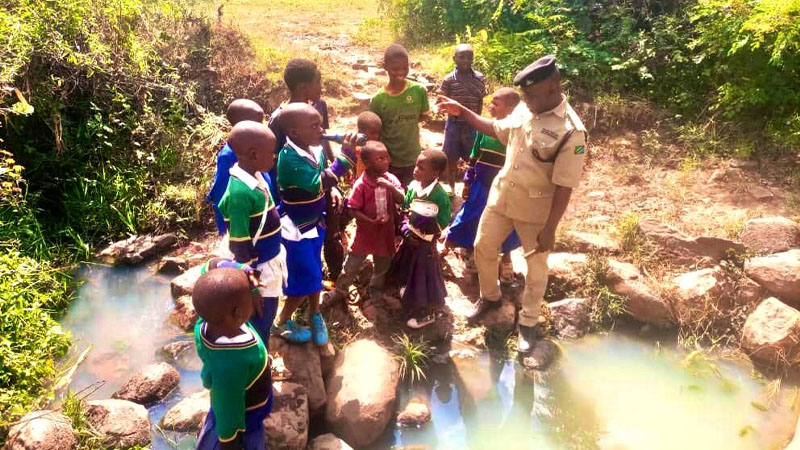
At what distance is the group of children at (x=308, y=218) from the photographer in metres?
2.17

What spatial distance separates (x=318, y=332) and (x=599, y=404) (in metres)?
1.88

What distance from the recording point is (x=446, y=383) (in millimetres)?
3664

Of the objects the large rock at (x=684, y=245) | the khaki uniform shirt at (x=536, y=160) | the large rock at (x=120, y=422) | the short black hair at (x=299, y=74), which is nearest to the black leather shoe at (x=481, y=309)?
the khaki uniform shirt at (x=536, y=160)

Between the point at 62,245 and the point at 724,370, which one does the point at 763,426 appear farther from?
the point at 62,245

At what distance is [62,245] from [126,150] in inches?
45.0

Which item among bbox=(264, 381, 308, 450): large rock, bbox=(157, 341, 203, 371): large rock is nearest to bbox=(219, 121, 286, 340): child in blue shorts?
bbox=(264, 381, 308, 450): large rock

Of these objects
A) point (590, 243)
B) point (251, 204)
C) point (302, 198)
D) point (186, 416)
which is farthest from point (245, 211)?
point (590, 243)

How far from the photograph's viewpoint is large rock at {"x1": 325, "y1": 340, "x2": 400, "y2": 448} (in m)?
3.09

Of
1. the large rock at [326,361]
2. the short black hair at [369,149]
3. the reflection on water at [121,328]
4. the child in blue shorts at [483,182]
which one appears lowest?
the reflection on water at [121,328]

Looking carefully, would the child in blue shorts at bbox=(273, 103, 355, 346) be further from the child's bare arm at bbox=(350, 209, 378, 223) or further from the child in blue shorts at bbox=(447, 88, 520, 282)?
the child in blue shorts at bbox=(447, 88, 520, 282)

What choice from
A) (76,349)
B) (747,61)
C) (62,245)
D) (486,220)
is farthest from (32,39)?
(747,61)

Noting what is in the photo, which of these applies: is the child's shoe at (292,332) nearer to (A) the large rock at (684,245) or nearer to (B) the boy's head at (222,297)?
(B) the boy's head at (222,297)

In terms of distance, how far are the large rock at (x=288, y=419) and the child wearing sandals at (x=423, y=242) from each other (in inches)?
43.6

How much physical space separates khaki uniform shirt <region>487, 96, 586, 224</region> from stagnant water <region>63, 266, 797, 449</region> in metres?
1.16
